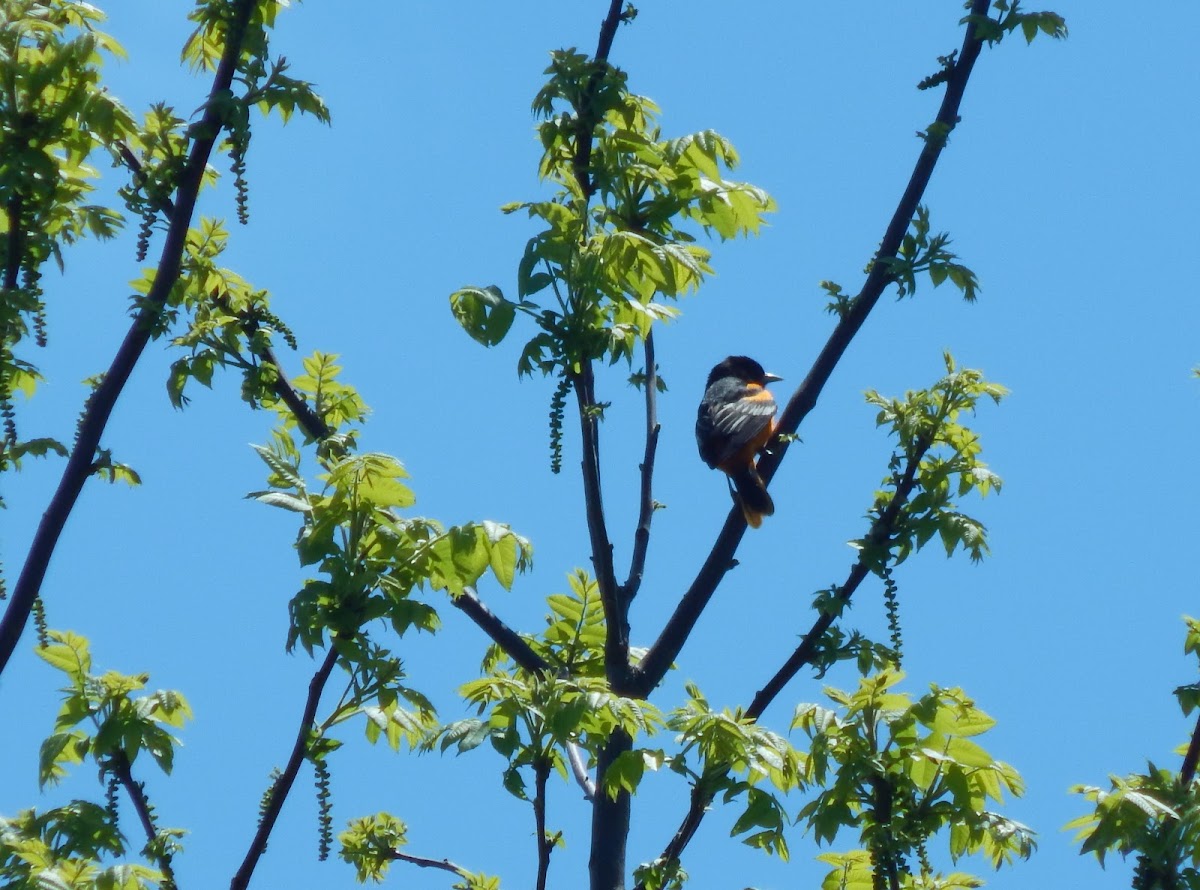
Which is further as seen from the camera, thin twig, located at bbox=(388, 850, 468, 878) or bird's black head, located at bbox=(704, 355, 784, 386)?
bird's black head, located at bbox=(704, 355, 784, 386)

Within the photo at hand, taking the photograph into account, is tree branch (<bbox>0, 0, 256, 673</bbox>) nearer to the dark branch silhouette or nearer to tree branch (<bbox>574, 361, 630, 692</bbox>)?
tree branch (<bbox>574, 361, 630, 692</bbox>)

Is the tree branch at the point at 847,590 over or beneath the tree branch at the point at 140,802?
over

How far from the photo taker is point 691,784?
4582 mm

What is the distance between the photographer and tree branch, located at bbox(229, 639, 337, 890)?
358cm

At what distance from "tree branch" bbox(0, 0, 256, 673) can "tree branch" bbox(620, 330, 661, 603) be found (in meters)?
1.80

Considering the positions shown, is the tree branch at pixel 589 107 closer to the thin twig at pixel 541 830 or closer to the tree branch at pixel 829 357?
the tree branch at pixel 829 357

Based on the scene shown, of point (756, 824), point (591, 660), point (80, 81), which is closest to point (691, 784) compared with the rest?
point (756, 824)

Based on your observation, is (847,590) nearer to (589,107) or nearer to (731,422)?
(589,107)

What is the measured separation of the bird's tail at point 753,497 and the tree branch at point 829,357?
0.27 m

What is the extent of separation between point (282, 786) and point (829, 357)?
272cm

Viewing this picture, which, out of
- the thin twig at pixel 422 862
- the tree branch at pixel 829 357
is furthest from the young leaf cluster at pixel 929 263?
the thin twig at pixel 422 862

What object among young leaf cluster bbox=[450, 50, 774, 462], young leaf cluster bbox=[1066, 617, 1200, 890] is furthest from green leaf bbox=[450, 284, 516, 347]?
young leaf cluster bbox=[1066, 617, 1200, 890]

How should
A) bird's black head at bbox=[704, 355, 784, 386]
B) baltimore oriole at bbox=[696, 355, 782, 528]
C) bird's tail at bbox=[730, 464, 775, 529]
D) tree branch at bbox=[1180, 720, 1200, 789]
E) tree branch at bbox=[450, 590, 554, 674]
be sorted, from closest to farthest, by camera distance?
1. tree branch at bbox=[1180, 720, 1200, 789]
2. tree branch at bbox=[450, 590, 554, 674]
3. bird's tail at bbox=[730, 464, 775, 529]
4. baltimore oriole at bbox=[696, 355, 782, 528]
5. bird's black head at bbox=[704, 355, 784, 386]

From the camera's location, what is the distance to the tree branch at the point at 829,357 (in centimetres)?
544
